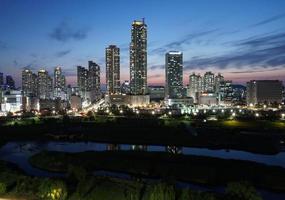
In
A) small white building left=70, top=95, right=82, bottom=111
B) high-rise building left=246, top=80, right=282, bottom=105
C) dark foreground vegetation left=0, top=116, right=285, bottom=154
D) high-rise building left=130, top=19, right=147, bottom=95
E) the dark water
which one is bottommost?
the dark water

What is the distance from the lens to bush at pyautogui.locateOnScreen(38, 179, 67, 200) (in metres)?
15.9

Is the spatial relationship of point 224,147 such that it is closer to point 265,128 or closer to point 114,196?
point 265,128

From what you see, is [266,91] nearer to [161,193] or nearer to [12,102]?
[12,102]

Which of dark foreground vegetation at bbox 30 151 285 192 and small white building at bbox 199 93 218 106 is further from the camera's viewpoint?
small white building at bbox 199 93 218 106

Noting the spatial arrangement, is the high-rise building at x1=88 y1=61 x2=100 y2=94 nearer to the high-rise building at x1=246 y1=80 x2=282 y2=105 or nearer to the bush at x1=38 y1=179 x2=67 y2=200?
the high-rise building at x1=246 y1=80 x2=282 y2=105

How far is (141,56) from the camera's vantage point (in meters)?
153

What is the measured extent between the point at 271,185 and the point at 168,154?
9698 millimetres

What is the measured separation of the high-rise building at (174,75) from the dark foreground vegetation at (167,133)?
320 ft

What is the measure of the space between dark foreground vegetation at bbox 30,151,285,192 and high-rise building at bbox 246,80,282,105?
112401 mm

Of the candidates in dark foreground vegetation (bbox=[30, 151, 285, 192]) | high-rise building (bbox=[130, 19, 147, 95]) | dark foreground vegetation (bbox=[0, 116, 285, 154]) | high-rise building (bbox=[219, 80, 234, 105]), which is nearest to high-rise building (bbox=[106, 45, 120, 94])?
high-rise building (bbox=[130, 19, 147, 95])

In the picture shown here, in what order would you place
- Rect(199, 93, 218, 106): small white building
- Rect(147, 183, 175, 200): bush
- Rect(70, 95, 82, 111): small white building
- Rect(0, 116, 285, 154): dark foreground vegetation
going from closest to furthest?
Rect(147, 183, 175, 200): bush → Rect(0, 116, 285, 154): dark foreground vegetation → Rect(70, 95, 82, 111): small white building → Rect(199, 93, 218, 106): small white building

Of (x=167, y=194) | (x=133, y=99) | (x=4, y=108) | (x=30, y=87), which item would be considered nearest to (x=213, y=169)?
(x=167, y=194)

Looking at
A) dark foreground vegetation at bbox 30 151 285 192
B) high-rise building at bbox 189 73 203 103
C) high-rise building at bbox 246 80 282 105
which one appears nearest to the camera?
dark foreground vegetation at bbox 30 151 285 192

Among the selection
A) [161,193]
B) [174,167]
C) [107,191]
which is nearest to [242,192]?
[161,193]
